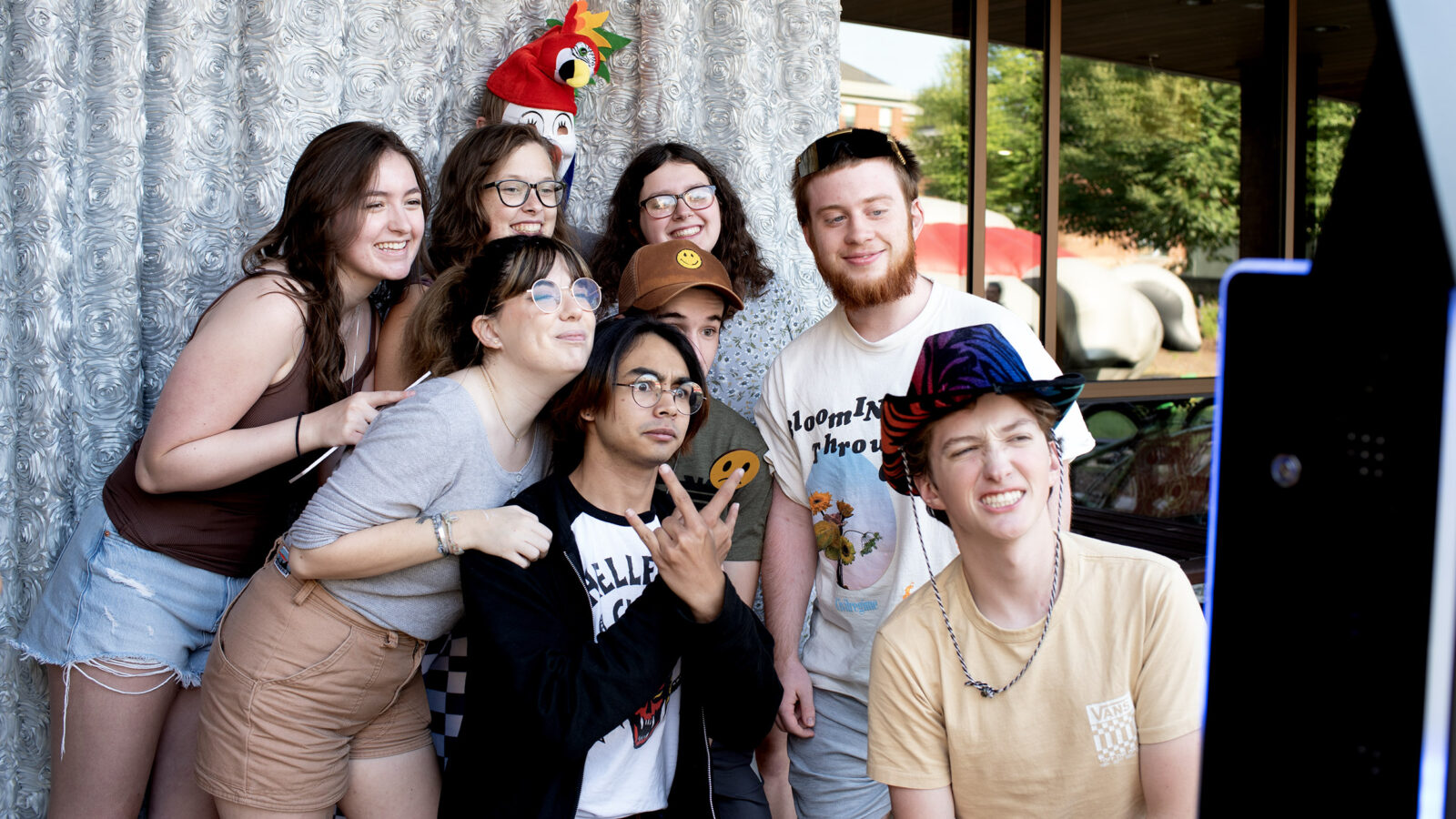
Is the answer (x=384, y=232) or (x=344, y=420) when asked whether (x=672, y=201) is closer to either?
(x=384, y=232)

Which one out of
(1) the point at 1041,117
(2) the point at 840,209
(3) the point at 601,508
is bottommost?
(3) the point at 601,508

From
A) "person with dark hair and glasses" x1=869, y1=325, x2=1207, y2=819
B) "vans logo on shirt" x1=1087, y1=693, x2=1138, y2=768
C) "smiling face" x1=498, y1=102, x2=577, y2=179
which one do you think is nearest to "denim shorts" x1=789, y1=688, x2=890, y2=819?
"person with dark hair and glasses" x1=869, y1=325, x2=1207, y2=819

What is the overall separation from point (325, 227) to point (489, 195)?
0.44m

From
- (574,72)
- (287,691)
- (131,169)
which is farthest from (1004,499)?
(131,169)

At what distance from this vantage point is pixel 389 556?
161 centimetres

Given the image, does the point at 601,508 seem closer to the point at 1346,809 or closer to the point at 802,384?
the point at 802,384

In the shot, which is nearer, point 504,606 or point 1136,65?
point 504,606

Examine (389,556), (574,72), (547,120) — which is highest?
(574,72)

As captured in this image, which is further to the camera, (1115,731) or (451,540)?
(451,540)

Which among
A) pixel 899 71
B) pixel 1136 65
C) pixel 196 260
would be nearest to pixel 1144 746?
pixel 196 260

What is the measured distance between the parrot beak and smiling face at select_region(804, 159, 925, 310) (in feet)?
2.50

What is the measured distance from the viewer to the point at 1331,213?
388 millimetres

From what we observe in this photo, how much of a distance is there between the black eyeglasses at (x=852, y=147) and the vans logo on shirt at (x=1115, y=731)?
1120mm

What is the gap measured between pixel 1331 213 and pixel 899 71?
395cm
